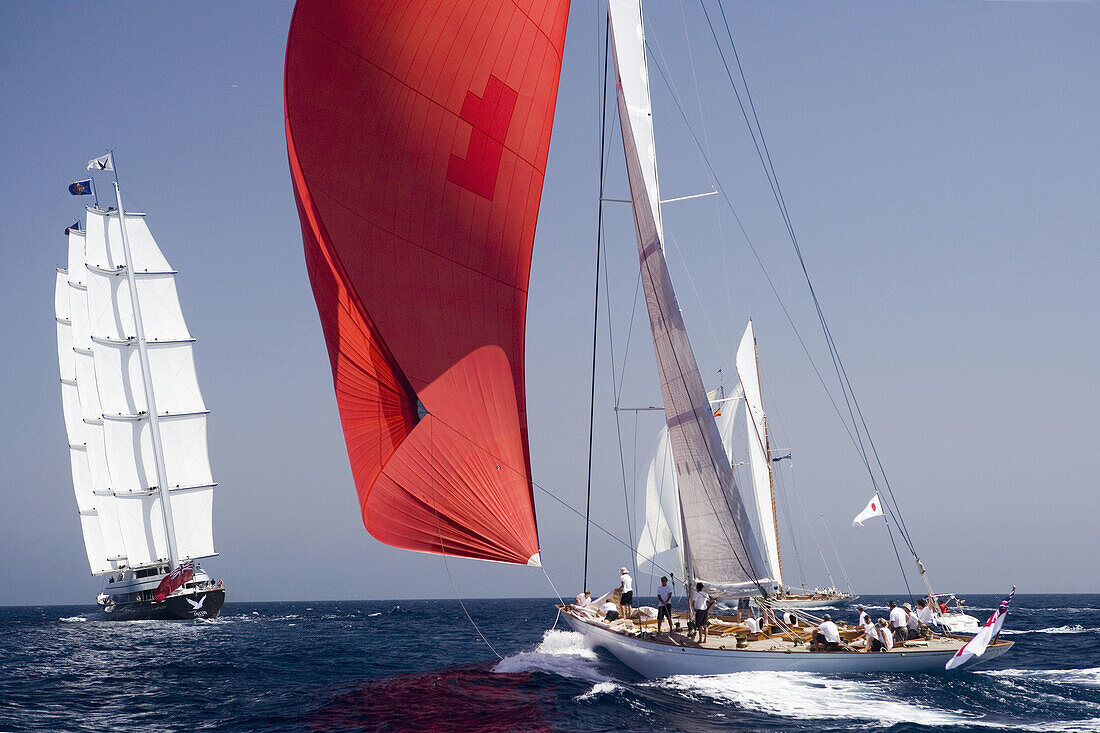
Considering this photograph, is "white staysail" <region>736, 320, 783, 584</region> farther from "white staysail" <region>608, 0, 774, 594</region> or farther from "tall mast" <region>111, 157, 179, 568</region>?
"tall mast" <region>111, 157, 179, 568</region>

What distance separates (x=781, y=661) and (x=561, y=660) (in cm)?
635

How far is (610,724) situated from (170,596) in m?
41.4

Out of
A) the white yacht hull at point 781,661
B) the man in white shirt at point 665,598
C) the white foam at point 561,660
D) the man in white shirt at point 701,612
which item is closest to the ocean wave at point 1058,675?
the white yacht hull at point 781,661

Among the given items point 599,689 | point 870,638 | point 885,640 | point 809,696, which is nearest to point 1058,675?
point 885,640

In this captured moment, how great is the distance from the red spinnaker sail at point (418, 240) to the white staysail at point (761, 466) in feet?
78.3

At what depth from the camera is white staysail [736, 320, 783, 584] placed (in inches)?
1502

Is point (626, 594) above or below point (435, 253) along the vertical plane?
below

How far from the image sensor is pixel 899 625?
17.3 m

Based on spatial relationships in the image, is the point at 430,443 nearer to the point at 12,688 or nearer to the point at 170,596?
the point at 12,688

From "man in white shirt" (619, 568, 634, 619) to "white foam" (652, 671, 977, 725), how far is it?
379 centimetres

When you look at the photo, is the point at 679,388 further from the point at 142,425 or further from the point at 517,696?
the point at 142,425

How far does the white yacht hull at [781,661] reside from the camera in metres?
15.7

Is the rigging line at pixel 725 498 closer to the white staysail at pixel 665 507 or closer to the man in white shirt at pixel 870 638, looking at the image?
→ the man in white shirt at pixel 870 638

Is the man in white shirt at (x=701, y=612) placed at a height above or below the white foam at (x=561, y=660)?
above
